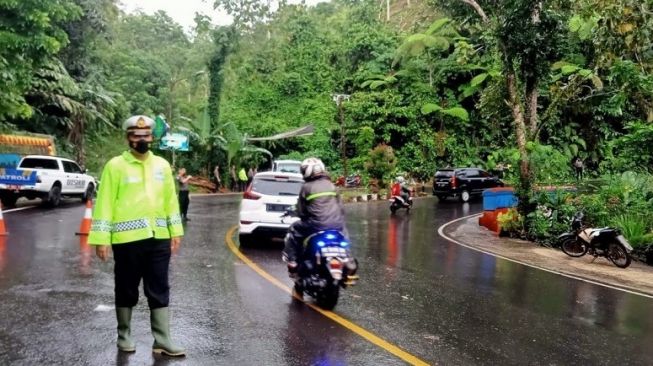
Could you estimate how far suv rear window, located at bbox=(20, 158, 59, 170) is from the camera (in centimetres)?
2028

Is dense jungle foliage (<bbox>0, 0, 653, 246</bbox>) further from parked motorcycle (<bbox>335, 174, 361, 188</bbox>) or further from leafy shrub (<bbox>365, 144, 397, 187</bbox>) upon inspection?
parked motorcycle (<bbox>335, 174, 361, 188</bbox>)

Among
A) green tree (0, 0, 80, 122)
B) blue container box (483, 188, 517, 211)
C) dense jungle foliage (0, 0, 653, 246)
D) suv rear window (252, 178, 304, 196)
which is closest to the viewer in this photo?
suv rear window (252, 178, 304, 196)

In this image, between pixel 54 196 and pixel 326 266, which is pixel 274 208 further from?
pixel 54 196

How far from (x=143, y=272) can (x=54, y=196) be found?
17245 millimetres

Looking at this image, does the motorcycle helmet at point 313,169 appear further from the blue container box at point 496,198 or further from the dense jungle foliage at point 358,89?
the blue container box at point 496,198

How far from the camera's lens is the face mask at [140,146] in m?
5.09

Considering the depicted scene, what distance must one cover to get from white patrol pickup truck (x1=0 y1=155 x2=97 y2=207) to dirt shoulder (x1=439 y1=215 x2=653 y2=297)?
1168cm

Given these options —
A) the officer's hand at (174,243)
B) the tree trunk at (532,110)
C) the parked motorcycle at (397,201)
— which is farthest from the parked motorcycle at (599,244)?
the officer's hand at (174,243)

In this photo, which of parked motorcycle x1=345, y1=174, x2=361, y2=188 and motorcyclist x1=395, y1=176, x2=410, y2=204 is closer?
motorcyclist x1=395, y1=176, x2=410, y2=204

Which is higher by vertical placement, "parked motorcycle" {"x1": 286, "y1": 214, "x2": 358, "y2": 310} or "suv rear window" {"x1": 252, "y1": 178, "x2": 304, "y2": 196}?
"suv rear window" {"x1": 252, "y1": 178, "x2": 304, "y2": 196}

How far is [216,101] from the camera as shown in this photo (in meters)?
39.9

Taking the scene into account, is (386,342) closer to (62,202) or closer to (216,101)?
(62,202)

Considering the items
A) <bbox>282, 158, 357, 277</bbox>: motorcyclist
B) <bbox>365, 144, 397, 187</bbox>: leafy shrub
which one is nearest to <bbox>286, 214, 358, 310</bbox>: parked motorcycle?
<bbox>282, 158, 357, 277</bbox>: motorcyclist

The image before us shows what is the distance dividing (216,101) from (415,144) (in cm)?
1364
